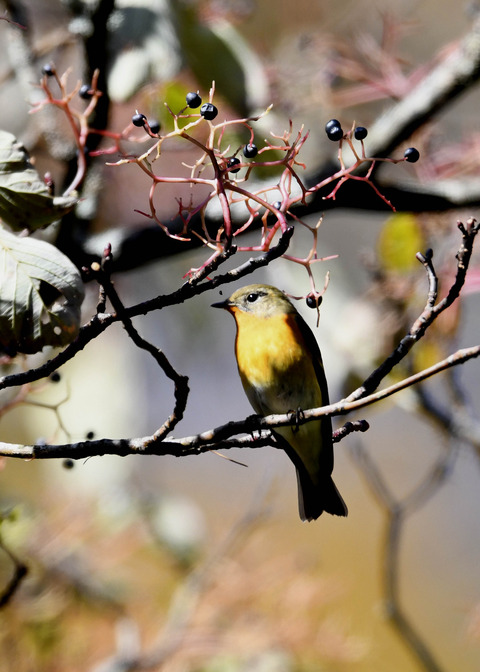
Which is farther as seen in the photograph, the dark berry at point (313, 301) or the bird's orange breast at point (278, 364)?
the bird's orange breast at point (278, 364)

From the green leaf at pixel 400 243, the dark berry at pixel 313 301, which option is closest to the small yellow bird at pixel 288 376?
the green leaf at pixel 400 243

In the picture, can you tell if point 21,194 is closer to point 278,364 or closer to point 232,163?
point 232,163

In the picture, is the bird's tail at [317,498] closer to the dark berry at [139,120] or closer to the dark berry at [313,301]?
the dark berry at [313,301]

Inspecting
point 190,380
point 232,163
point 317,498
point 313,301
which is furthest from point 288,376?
point 232,163

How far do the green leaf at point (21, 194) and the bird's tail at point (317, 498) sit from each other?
0.82 m

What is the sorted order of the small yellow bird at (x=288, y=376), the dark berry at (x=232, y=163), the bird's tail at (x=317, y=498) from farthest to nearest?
1. the small yellow bird at (x=288, y=376)
2. the bird's tail at (x=317, y=498)
3. the dark berry at (x=232, y=163)

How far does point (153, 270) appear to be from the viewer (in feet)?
9.97

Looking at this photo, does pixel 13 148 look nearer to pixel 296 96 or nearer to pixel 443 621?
pixel 296 96

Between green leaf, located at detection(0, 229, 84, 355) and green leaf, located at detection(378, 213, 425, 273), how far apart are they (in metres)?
1.46

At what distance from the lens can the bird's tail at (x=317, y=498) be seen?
60.9 inches

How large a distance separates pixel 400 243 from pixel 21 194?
1465 mm

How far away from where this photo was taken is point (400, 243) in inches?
86.5

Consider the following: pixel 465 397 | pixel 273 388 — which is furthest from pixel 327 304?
pixel 273 388

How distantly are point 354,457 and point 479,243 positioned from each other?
775 millimetres
